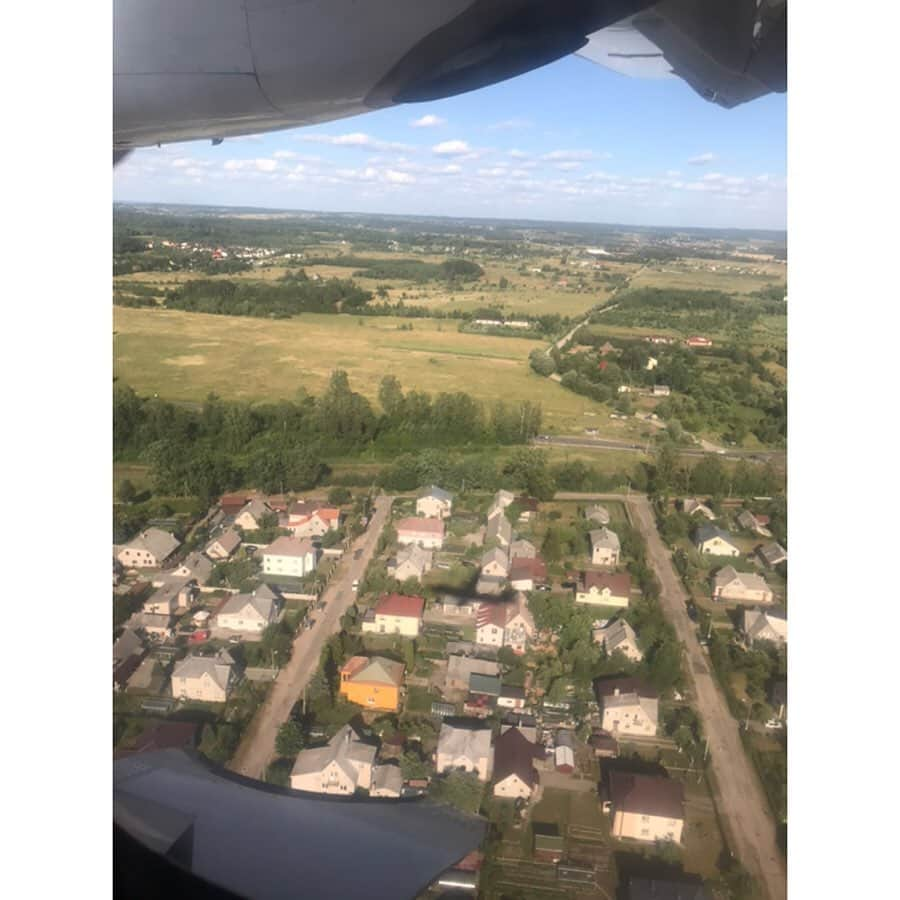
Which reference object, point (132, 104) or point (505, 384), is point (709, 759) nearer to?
point (505, 384)

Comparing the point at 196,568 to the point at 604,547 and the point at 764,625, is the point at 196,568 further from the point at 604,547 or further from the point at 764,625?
the point at 764,625

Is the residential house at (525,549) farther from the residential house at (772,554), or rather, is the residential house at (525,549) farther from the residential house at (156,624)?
the residential house at (156,624)

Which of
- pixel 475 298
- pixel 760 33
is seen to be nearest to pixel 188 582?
pixel 475 298

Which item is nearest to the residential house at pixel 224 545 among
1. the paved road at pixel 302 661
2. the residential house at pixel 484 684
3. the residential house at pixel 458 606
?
the paved road at pixel 302 661

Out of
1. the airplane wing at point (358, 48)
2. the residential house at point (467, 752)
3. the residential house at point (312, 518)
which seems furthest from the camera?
the residential house at point (312, 518)

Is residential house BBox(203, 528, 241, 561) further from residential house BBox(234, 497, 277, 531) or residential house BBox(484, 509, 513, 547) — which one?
residential house BBox(484, 509, 513, 547)

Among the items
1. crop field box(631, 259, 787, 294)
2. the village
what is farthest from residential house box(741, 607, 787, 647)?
crop field box(631, 259, 787, 294)
